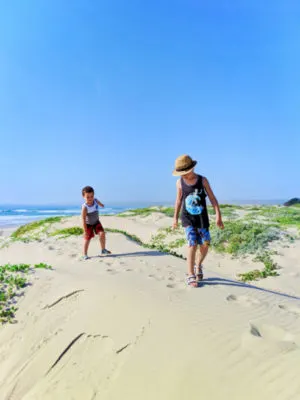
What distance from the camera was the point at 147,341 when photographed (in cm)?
351

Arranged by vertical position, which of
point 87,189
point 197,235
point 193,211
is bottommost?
point 197,235

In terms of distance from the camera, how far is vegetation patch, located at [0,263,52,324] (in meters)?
4.66

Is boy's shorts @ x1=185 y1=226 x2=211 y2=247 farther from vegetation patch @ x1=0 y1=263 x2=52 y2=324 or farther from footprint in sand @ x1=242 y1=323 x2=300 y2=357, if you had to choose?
vegetation patch @ x1=0 y1=263 x2=52 y2=324

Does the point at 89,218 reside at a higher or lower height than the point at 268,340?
higher

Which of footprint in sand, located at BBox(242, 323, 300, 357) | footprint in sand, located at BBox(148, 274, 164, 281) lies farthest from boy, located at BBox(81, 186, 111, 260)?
footprint in sand, located at BBox(242, 323, 300, 357)

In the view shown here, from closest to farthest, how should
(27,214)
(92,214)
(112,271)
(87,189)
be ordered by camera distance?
(112,271) < (87,189) < (92,214) < (27,214)

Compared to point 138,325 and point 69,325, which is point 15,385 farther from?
point 138,325

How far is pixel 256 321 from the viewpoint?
155 inches

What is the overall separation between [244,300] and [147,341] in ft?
6.56

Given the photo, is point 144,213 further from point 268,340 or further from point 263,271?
point 268,340

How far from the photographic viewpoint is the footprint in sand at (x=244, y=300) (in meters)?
4.62

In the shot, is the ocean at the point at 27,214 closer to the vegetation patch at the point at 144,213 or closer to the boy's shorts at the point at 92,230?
the vegetation patch at the point at 144,213

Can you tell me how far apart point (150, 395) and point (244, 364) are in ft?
3.24

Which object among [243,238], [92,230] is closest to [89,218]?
[92,230]
